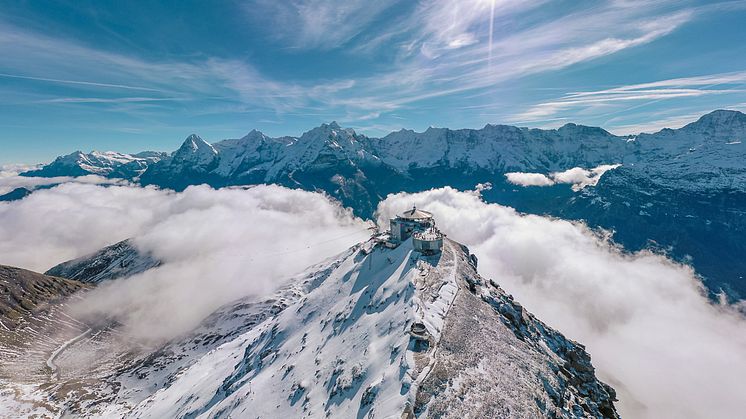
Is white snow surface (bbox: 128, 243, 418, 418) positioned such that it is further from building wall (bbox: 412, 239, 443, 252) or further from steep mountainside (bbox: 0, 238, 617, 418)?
building wall (bbox: 412, 239, 443, 252)

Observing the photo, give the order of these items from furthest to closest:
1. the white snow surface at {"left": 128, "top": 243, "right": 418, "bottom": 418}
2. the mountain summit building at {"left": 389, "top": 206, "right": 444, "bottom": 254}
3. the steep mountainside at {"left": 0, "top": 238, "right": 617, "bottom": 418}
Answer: the mountain summit building at {"left": 389, "top": 206, "right": 444, "bottom": 254} → the white snow surface at {"left": 128, "top": 243, "right": 418, "bottom": 418} → the steep mountainside at {"left": 0, "top": 238, "right": 617, "bottom": 418}

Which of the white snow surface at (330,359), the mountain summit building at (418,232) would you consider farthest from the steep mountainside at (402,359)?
the mountain summit building at (418,232)

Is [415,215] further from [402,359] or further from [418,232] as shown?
[402,359]

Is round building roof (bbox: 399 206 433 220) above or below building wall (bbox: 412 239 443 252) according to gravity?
above

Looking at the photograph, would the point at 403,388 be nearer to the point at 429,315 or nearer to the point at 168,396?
the point at 429,315

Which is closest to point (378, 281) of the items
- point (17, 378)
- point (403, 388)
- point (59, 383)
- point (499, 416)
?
point (403, 388)

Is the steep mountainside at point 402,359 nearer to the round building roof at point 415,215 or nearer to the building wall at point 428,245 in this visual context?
the building wall at point 428,245

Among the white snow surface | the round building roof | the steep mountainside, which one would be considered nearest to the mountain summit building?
the round building roof
